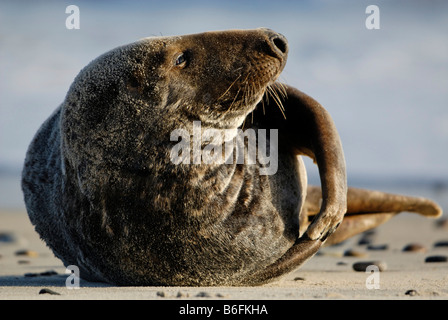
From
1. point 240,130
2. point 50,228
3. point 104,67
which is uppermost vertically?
point 104,67

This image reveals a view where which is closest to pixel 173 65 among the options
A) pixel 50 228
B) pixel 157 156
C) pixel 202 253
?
pixel 157 156

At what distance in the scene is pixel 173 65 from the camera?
5188 millimetres

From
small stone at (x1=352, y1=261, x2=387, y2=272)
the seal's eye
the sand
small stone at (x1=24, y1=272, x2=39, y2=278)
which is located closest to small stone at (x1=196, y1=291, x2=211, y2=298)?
the sand

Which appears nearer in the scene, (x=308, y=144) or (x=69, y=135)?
(x=69, y=135)

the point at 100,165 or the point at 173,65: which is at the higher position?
the point at 173,65

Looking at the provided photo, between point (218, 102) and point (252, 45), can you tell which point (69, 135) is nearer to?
point (218, 102)

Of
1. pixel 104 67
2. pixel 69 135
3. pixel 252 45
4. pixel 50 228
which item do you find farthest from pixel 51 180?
pixel 252 45

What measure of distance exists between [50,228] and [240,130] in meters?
1.87

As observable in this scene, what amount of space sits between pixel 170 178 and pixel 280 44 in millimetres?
1323

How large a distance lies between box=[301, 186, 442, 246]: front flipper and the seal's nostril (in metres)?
2.14

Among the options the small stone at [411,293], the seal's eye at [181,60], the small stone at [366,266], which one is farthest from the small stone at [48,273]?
the small stone at [411,293]

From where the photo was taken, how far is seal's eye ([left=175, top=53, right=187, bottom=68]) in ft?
17.1

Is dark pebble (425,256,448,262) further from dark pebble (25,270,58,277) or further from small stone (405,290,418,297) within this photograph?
dark pebble (25,270,58,277)

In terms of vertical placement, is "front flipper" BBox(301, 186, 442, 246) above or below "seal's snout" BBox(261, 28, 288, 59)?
below
